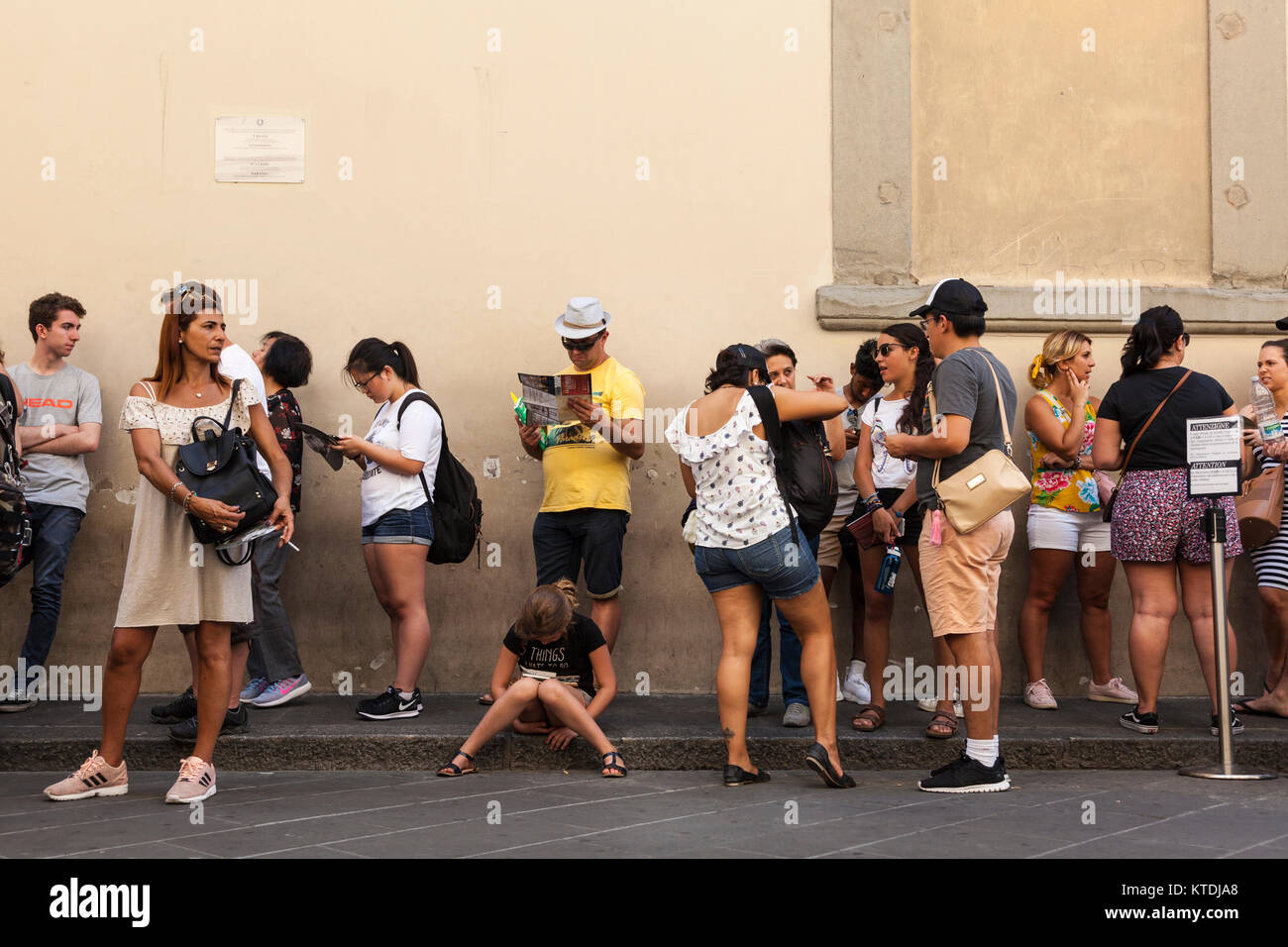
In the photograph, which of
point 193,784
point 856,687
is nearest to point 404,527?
point 193,784

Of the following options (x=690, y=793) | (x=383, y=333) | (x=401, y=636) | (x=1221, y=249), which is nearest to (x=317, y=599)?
(x=401, y=636)

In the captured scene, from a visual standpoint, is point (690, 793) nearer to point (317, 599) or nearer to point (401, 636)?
point (401, 636)

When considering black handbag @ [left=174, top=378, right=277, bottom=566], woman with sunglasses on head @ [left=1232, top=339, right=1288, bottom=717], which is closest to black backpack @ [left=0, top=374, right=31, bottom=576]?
black handbag @ [left=174, top=378, right=277, bottom=566]

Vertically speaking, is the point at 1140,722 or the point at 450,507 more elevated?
the point at 450,507

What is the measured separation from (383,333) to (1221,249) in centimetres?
484

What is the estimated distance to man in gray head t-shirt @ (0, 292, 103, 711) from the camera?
649 cm

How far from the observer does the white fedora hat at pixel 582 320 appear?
6.39m

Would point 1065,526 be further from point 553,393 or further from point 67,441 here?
point 67,441

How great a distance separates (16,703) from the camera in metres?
6.44

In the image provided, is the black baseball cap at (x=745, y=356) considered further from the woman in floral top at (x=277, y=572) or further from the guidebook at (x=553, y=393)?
the woman in floral top at (x=277, y=572)

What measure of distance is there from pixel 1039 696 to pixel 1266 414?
1896mm

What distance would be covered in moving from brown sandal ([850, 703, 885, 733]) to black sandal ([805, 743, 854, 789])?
707 millimetres

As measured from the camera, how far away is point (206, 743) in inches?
197

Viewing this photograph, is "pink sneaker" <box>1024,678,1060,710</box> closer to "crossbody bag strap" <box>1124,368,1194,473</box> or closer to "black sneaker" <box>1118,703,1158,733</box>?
"black sneaker" <box>1118,703,1158,733</box>
